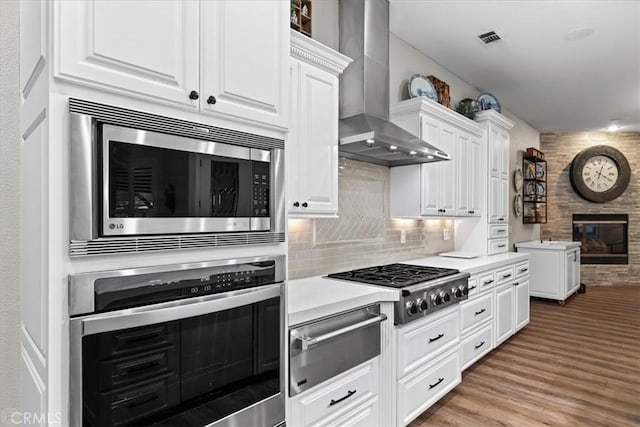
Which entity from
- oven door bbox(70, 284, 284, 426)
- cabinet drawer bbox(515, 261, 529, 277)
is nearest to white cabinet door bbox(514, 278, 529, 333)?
cabinet drawer bbox(515, 261, 529, 277)

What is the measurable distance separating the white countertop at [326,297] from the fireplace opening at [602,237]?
7385 millimetres

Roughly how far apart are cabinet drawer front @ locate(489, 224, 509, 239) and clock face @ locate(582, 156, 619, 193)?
431 centimetres

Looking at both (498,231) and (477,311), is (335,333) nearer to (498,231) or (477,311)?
(477,311)

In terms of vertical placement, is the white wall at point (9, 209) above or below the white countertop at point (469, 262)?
above

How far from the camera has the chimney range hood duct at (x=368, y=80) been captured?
2887mm

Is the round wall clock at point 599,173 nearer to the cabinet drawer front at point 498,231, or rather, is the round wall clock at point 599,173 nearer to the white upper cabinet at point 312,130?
the cabinet drawer front at point 498,231

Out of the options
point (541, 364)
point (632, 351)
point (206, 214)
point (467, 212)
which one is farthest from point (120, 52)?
point (632, 351)

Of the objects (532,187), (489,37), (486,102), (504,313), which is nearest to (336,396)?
(504,313)

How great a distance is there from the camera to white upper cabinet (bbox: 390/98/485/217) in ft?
11.2

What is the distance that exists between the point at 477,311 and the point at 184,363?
286 centimetres

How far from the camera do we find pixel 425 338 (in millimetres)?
2578

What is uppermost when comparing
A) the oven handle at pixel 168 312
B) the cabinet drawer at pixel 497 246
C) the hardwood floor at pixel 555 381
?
the oven handle at pixel 168 312

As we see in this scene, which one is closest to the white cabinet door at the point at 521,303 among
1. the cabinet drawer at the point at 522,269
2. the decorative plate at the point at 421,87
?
the cabinet drawer at the point at 522,269

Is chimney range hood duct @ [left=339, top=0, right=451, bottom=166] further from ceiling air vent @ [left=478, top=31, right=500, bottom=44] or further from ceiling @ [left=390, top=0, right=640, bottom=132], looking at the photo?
ceiling air vent @ [left=478, top=31, right=500, bottom=44]
